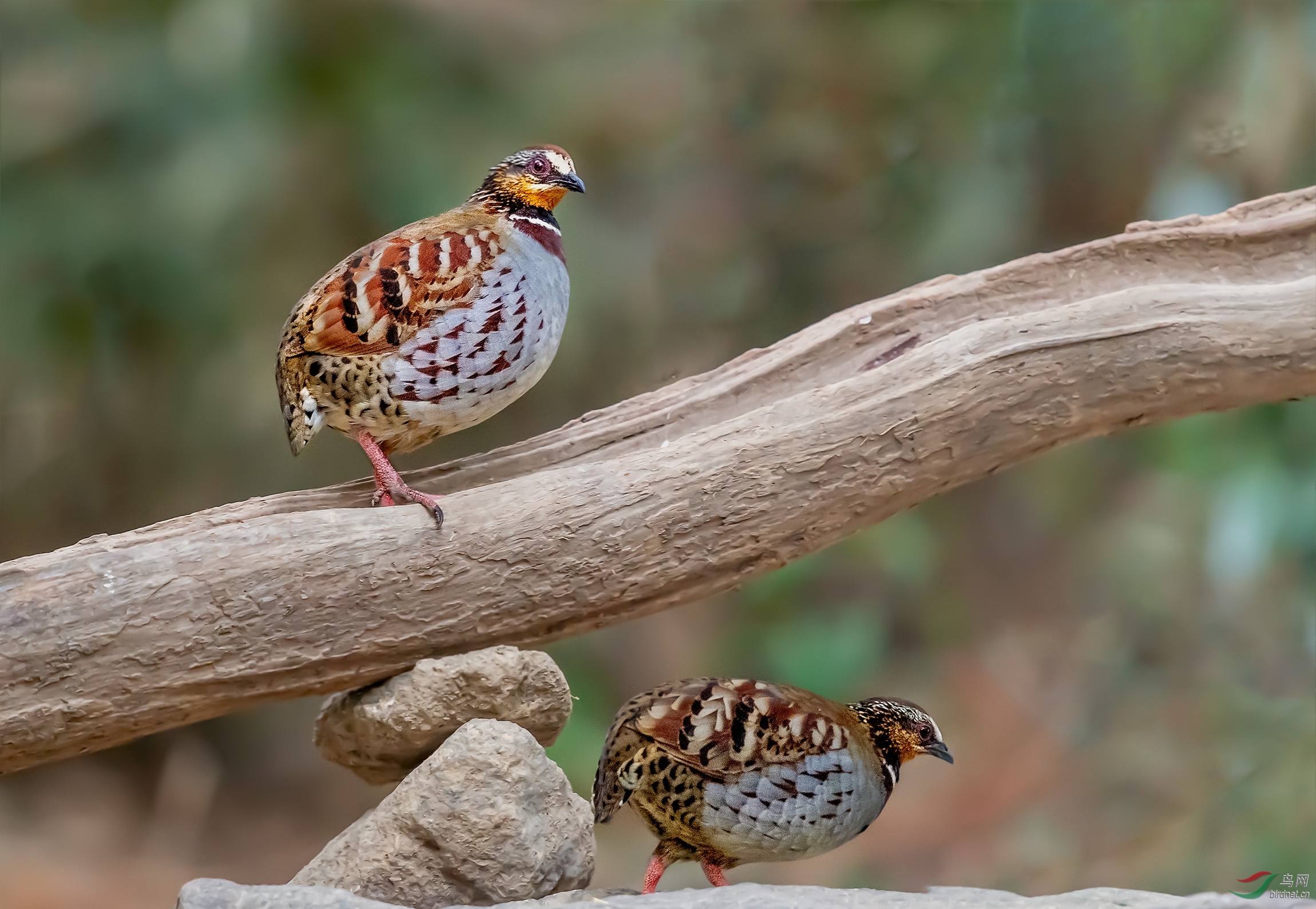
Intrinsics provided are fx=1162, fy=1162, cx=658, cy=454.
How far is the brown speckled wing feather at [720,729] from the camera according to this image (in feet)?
6.88

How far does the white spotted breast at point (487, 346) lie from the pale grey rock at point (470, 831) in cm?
65

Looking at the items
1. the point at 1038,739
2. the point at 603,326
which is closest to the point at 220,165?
the point at 603,326

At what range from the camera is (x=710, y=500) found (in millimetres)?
2486

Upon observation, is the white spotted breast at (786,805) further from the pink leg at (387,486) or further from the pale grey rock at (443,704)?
the pink leg at (387,486)

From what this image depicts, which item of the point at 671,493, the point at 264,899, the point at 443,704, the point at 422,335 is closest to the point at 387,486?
the point at 422,335

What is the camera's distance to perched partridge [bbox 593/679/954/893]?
2092 mm

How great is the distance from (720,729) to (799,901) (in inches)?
13.0

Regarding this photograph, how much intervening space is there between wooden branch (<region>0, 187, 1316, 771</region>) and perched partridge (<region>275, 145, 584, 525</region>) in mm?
184

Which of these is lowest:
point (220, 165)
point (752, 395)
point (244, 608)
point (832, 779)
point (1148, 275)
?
point (832, 779)

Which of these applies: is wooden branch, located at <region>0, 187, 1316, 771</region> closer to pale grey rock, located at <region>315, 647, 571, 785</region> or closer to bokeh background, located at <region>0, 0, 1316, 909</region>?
pale grey rock, located at <region>315, 647, 571, 785</region>

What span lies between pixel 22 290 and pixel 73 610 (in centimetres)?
189

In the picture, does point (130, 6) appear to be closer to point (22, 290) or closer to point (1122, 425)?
point (22, 290)

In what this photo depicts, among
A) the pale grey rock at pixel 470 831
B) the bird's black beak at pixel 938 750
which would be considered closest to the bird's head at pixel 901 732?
the bird's black beak at pixel 938 750

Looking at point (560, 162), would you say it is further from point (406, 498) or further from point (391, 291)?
point (406, 498)
